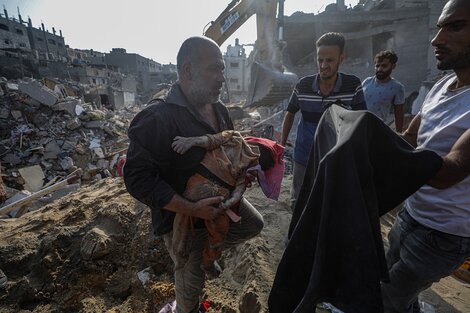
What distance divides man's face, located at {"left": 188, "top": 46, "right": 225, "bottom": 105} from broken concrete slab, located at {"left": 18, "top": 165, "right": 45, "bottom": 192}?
Answer: 893cm

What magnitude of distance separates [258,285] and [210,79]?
74.9 inches

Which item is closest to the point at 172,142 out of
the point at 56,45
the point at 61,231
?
the point at 61,231

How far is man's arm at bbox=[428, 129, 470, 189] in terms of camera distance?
38.2 inches

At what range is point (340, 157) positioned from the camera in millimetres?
847

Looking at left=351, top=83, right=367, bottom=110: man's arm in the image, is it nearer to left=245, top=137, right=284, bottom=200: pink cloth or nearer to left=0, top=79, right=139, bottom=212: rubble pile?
left=245, top=137, right=284, bottom=200: pink cloth

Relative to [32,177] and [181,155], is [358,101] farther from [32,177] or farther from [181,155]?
[32,177]

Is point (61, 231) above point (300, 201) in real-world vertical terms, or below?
below

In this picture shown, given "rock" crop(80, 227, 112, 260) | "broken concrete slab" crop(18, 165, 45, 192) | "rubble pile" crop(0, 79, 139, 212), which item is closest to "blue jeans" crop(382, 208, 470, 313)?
"rock" crop(80, 227, 112, 260)

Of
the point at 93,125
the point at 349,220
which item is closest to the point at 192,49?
the point at 349,220

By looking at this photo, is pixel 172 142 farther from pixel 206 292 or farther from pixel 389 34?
pixel 389 34

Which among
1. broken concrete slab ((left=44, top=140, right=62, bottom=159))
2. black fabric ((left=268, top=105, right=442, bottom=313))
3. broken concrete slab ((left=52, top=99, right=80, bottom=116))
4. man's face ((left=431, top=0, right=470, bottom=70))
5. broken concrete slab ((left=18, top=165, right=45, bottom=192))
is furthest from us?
broken concrete slab ((left=52, top=99, right=80, bottom=116))

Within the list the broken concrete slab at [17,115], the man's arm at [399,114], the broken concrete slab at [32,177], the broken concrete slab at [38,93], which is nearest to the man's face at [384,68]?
the man's arm at [399,114]

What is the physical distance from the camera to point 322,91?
2.74 m

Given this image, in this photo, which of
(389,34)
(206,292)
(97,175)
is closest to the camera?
(206,292)
